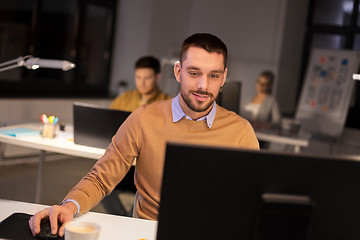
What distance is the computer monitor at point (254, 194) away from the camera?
105 cm

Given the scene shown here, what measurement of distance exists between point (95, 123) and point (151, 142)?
3.86 feet

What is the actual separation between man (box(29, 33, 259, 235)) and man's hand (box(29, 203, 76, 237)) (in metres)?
0.18

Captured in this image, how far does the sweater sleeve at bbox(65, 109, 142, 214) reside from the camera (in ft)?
5.69

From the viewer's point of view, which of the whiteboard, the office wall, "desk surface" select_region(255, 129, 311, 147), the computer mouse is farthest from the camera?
the office wall

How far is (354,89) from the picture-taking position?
266 inches

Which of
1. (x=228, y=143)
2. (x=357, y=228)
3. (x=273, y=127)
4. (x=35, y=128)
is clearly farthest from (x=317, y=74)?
(x=357, y=228)

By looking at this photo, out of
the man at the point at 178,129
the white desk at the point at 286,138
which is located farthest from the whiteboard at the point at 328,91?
the man at the point at 178,129

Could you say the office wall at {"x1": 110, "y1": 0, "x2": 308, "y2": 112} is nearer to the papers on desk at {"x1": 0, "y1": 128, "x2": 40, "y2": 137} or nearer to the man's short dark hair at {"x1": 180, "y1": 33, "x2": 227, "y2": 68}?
the papers on desk at {"x1": 0, "y1": 128, "x2": 40, "y2": 137}

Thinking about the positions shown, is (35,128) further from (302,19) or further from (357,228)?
(302,19)

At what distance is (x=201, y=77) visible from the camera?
175 cm

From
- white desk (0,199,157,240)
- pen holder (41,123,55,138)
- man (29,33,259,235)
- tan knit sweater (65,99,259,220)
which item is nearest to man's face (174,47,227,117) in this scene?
man (29,33,259,235)

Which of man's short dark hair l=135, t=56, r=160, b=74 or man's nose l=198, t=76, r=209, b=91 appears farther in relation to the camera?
man's short dark hair l=135, t=56, r=160, b=74

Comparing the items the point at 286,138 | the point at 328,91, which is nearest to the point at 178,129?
the point at 286,138

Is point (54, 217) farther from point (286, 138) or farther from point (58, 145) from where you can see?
point (286, 138)
